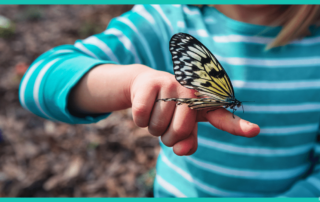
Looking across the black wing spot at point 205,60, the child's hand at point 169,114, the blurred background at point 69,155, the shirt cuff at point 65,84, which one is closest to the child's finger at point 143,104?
the child's hand at point 169,114

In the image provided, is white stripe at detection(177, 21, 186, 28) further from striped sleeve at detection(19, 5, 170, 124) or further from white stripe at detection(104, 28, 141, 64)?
white stripe at detection(104, 28, 141, 64)

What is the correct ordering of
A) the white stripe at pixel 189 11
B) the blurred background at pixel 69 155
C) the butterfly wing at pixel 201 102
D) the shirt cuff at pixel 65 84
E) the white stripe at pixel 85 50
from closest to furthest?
1. the butterfly wing at pixel 201 102
2. the shirt cuff at pixel 65 84
3. the white stripe at pixel 85 50
4. the white stripe at pixel 189 11
5. the blurred background at pixel 69 155

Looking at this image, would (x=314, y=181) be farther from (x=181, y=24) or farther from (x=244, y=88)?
(x=181, y=24)

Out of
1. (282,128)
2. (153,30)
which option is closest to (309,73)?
(282,128)

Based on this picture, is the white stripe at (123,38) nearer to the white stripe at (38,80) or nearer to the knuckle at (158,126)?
the white stripe at (38,80)

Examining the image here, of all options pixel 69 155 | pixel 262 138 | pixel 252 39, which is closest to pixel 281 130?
pixel 262 138

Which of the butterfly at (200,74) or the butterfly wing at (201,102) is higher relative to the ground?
the butterfly at (200,74)

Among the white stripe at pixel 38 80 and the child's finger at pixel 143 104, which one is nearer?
the child's finger at pixel 143 104
